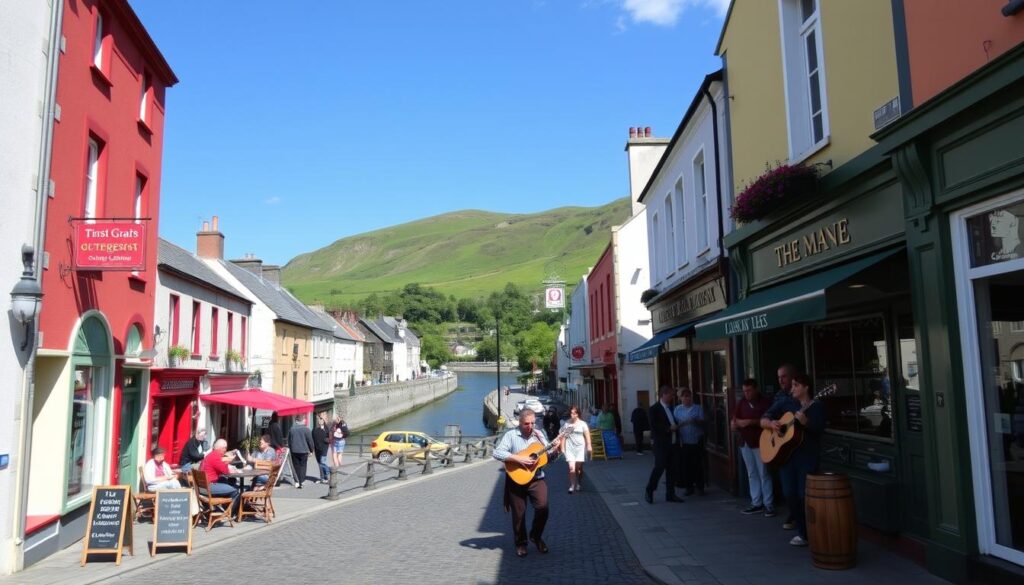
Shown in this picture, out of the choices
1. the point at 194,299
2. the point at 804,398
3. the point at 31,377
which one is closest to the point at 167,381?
the point at 194,299

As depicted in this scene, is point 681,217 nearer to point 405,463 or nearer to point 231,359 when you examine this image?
point 405,463

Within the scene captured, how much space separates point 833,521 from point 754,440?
3146 millimetres

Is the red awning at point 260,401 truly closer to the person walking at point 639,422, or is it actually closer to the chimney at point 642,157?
the person walking at point 639,422

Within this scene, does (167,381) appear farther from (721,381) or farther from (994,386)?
(994,386)

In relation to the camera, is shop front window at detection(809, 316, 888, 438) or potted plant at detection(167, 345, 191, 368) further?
potted plant at detection(167, 345, 191, 368)

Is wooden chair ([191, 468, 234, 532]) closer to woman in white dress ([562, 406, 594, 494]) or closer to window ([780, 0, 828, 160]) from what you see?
woman in white dress ([562, 406, 594, 494])

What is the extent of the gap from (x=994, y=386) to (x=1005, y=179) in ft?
5.63

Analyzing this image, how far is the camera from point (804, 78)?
31.3 feet

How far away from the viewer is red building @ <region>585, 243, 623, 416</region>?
28.7 meters

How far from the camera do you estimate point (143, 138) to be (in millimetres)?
13664

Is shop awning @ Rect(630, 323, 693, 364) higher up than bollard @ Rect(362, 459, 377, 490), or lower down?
higher up

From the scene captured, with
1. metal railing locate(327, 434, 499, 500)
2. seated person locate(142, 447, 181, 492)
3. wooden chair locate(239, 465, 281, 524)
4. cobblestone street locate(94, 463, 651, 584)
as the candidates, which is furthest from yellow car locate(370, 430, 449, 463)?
seated person locate(142, 447, 181, 492)

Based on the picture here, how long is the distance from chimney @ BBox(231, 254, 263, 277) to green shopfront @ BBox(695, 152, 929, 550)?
108 ft

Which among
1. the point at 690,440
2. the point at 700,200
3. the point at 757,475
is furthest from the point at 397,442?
the point at 757,475
